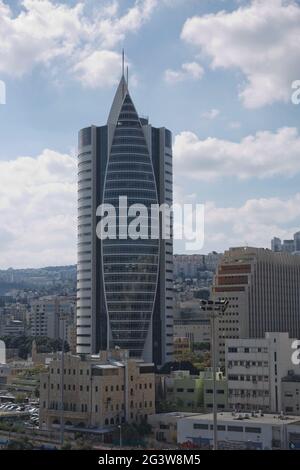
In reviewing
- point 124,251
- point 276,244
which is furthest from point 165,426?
point 276,244

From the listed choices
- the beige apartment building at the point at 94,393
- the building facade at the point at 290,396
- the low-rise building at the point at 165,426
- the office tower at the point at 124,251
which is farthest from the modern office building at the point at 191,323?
the low-rise building at the point at 165,426

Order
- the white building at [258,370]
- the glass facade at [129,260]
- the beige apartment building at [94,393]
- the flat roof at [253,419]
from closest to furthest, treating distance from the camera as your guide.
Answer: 1. the flat roof at [253,419]
2. the beige apartment building at [94,393]
3. the white building at [258,370]
4. the glass facade at [129,260]

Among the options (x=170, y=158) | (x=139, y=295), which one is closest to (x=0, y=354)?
(x=139, y=295)

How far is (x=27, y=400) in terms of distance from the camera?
136ft

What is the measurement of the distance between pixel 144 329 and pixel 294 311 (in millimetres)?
15528

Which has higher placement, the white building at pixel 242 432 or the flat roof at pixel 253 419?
the flat roof at pixel 253 419

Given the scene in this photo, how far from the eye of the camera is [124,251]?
52.0 m

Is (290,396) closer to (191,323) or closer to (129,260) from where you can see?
(129,260)

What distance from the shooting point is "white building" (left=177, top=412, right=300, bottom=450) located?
25406mm

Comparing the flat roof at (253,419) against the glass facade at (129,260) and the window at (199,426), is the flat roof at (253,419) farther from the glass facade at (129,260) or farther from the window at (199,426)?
the glass facade at (129,260)

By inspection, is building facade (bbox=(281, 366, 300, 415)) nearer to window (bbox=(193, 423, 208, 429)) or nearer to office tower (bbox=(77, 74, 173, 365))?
window (bbox=(193, 423, 208, 429))

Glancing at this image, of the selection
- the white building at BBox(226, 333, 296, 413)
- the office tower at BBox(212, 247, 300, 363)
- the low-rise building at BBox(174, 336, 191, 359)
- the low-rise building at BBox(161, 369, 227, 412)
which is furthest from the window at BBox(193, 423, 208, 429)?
the low-rise building at BBox(174, 336, 191, 359)

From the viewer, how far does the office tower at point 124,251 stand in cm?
5206

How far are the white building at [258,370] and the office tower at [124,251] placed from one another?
19.7 m
